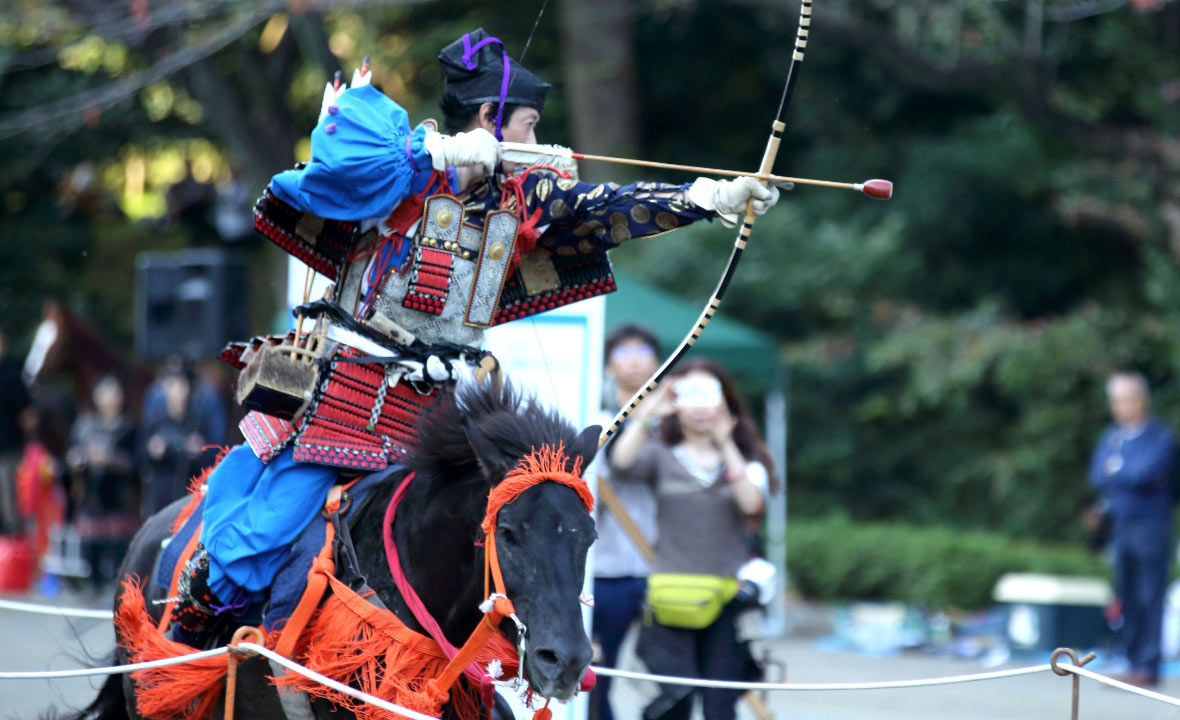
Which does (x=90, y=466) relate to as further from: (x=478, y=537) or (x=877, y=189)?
(x=877, y=189)

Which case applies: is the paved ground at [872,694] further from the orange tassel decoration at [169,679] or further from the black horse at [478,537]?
the black horse at [478,537]

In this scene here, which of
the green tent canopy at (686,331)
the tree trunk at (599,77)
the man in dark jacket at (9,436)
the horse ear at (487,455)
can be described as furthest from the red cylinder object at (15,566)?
the horse ear at (487,455)

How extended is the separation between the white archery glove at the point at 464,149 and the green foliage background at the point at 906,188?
8219 millimetres

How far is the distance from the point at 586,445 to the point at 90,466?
10.5 m

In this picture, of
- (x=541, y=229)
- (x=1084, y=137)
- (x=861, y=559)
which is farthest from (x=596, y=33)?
(x=541, y=229)

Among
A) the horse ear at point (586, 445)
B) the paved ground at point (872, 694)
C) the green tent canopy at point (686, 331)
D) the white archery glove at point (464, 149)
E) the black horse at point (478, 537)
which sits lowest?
the paved ground at point (872, 694)

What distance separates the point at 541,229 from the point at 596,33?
11554mm

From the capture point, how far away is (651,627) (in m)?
5.57

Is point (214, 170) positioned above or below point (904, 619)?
above

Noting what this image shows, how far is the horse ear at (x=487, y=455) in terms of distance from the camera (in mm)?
3188

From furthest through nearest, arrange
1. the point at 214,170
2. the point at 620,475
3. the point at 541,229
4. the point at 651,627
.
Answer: the point at 214,170
the point at 620,475
the point at 651,627
the point at 541,229

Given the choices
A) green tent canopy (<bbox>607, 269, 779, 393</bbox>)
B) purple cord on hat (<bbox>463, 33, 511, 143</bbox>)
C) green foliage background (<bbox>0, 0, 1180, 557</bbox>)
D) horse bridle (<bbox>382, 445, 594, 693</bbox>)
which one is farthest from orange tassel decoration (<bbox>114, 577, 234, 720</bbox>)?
green foliage background (<bbox>0, 0, 1180, 557</bbox>)

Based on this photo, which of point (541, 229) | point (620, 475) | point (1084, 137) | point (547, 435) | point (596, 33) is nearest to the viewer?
point (547, 435)

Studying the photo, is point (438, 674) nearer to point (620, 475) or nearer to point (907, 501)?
point (620, 475)
